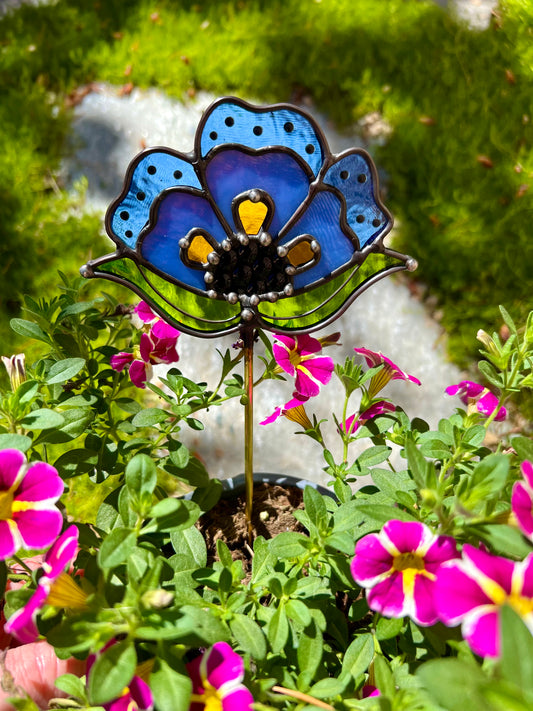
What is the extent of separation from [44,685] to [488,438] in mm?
1309

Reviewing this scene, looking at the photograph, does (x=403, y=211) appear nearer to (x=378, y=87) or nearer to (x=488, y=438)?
(x=378, y=87)

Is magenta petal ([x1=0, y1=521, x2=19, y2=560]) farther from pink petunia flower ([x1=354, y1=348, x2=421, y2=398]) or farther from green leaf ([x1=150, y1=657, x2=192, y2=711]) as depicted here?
pink petunia flower ([x1=354, y1=348, x2=421, y2=398])

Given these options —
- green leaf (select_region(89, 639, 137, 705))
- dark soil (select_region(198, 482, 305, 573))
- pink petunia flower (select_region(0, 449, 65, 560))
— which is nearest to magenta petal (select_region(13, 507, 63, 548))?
pink petunia flower (select_region(0, 449, 65, 560))

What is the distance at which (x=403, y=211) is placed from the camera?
2.07 metres

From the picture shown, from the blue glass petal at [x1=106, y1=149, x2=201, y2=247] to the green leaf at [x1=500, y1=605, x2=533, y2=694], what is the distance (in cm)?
58

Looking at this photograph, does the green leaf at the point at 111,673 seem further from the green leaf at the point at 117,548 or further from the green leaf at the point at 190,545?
the green leaf at the point at 190,545

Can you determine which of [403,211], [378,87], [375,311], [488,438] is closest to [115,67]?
[378,87]

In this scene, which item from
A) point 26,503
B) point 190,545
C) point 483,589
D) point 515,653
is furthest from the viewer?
point 190,545

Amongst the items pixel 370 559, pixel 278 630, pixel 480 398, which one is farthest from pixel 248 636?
pixel 480 398

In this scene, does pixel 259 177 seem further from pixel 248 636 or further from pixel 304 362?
pixel 248 636

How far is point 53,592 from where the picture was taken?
617 mm

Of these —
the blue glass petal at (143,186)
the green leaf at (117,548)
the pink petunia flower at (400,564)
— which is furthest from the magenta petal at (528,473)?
the blue glass petal at (143,186)

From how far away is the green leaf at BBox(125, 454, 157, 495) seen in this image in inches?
25.7

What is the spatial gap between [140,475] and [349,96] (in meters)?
2.04
